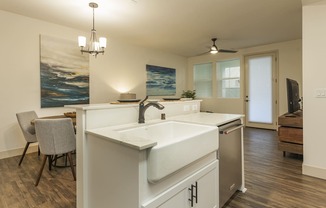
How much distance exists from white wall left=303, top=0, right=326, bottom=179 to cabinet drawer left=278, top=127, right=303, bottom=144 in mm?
494

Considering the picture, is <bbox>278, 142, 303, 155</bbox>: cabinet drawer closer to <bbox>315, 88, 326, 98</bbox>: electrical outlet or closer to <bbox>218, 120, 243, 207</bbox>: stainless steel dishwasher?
<bbox>315, 88, 326, 98</bbox>: electrical outlet

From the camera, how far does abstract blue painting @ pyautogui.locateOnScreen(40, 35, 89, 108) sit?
377 cm

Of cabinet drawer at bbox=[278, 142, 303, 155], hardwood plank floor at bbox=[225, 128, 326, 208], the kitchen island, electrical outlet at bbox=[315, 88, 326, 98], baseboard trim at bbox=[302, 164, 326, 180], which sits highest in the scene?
electrical outlet at bbox=[315, 88, 326, 98]

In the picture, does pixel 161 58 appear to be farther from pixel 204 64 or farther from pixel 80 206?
pixel 80 206

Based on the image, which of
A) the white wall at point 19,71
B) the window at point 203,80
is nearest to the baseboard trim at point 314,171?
the white wall at point 19,71

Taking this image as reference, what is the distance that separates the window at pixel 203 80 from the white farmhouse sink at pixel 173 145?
215 inches

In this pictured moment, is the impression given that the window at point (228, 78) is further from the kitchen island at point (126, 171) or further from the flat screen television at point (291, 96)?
the kitchen island at point (126, 171)

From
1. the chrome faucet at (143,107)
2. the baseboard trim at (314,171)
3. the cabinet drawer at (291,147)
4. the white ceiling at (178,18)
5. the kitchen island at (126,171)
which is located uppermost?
the white ceiling at (178,18)

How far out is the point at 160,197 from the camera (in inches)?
43.1

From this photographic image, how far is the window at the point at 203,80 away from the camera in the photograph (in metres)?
7.02

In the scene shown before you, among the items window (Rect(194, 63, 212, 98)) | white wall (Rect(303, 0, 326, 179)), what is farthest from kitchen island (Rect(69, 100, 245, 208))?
window (Rect(194, 63, 212, 98))

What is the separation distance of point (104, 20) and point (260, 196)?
379 cm

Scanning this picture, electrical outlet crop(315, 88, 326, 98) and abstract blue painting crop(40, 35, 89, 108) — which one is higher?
abstract blue painting crop(40, 35, 89, 108)

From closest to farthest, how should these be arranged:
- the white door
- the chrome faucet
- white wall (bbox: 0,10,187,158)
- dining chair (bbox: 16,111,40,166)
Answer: the chrome faucet → dining chair (bbox: 16,111,40,166) → white wall (bbox: 0,10,187,158) → the white door
